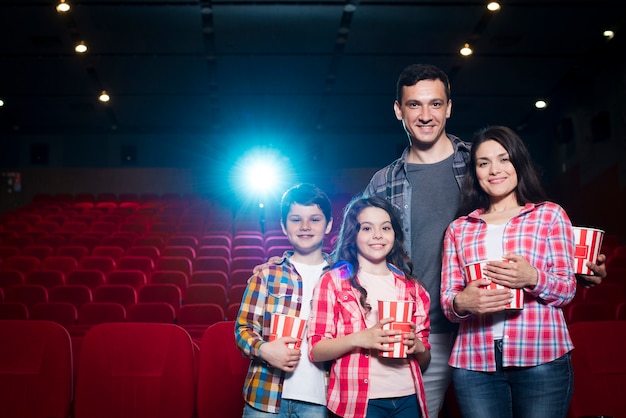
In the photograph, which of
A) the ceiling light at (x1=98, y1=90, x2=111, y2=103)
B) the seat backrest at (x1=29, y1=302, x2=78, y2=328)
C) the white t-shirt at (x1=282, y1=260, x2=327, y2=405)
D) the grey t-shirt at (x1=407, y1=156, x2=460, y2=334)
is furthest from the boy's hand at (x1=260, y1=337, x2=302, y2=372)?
the ceiling light at (x1=98, y1=90, x2=111, y2=103)

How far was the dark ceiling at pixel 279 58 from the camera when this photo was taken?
27.5 ft

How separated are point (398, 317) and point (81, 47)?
8.61 meters

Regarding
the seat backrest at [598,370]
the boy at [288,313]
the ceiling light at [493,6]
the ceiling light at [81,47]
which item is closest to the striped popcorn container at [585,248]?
the boy at [288,313]

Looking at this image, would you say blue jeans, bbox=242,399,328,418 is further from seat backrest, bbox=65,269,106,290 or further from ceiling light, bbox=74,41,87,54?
ceiling light, bbox=74,41,87,54

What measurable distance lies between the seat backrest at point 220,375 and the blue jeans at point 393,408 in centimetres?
93

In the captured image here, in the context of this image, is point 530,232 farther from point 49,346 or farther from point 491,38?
point 491,38

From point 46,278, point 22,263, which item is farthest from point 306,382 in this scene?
point 22,263

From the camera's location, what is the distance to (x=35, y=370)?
2.66 metres

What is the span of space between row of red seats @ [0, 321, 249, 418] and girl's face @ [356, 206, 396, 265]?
3.00ft

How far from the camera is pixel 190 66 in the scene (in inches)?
384

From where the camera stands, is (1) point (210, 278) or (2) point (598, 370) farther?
(1) point (210, 278)

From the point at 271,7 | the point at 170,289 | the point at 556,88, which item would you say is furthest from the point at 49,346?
the point at 556,88

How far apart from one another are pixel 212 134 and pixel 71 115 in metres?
2.60

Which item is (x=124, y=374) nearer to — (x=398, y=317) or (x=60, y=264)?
(x=398, y=317)
